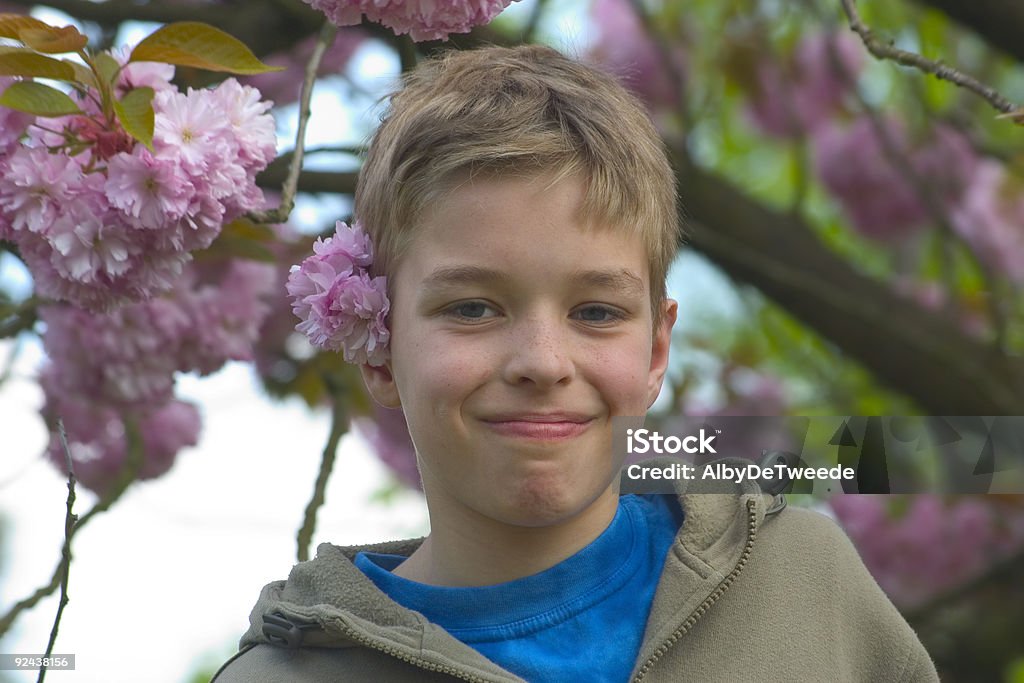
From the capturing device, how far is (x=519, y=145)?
151 centimetres

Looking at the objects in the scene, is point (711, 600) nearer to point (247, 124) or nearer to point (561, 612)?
point (561, 612)

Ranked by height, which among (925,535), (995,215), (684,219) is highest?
(684,219)

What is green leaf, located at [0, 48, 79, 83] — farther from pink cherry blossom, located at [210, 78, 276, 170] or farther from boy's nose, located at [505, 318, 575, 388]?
boy's nose, located at [505, 318, 575, 388]

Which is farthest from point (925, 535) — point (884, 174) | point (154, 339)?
point (154, 339)

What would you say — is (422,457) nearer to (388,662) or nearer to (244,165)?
(388,662)

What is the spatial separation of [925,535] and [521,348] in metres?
2.56

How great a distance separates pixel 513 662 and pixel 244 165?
69cm

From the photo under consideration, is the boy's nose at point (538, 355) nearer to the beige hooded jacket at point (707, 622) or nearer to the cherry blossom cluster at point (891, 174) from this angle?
the beige hooded jacket at point (707, 622)

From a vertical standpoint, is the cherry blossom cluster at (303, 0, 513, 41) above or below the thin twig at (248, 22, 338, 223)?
above

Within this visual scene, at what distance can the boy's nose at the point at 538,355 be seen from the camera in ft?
4.65

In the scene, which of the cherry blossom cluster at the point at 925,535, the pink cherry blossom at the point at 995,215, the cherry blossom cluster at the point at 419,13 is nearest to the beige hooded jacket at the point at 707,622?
the cherry blossom cluster at the point at 419,13

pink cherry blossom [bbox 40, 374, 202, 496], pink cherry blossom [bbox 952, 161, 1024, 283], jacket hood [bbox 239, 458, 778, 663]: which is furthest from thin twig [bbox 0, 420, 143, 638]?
pink cherry blossom [bbox 952, 161, 1024, 283]

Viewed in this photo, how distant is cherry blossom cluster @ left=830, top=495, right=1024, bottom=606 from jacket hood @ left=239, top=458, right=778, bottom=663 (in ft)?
6.82

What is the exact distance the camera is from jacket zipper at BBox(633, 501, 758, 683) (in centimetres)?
148
